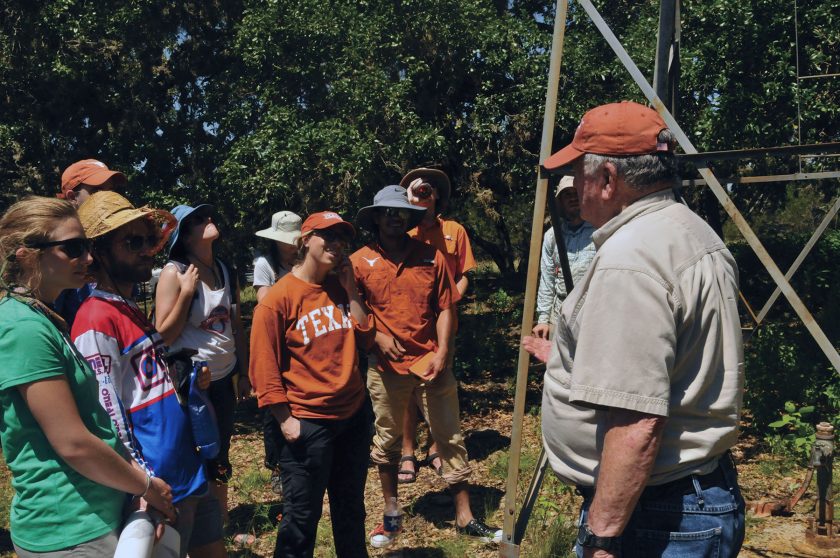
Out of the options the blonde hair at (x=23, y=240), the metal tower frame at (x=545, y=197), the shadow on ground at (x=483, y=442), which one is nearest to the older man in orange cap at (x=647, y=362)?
the metal tower frame at (x=545, y=197)

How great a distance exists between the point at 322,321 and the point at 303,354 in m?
0.18

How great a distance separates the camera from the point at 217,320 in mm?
3961

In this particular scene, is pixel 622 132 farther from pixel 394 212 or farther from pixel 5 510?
pixel 5 510

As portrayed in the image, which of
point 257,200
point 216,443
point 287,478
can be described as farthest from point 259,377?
point 257,200

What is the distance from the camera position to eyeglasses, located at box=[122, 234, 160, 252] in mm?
2744

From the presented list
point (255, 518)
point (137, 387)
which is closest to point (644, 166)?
point (137, 387)

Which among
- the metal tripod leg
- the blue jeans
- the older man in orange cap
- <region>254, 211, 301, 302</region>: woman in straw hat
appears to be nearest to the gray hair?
the older man in orange cap

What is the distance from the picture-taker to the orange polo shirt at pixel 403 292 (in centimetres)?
440

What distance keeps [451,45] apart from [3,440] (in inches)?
247

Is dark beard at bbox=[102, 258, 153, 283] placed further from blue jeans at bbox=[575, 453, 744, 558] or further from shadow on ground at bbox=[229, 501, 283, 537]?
shadow on ground at bbox=[229, 501, 283, 537]

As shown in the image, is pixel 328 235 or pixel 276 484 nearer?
pixel 328 235

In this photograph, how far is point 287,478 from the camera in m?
3.45

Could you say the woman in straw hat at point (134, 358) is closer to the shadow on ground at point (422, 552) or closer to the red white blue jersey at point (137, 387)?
the red white blue jersey at point (137, 387)

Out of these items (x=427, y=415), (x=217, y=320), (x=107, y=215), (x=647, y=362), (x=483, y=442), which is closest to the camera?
(x=647, y=362)
